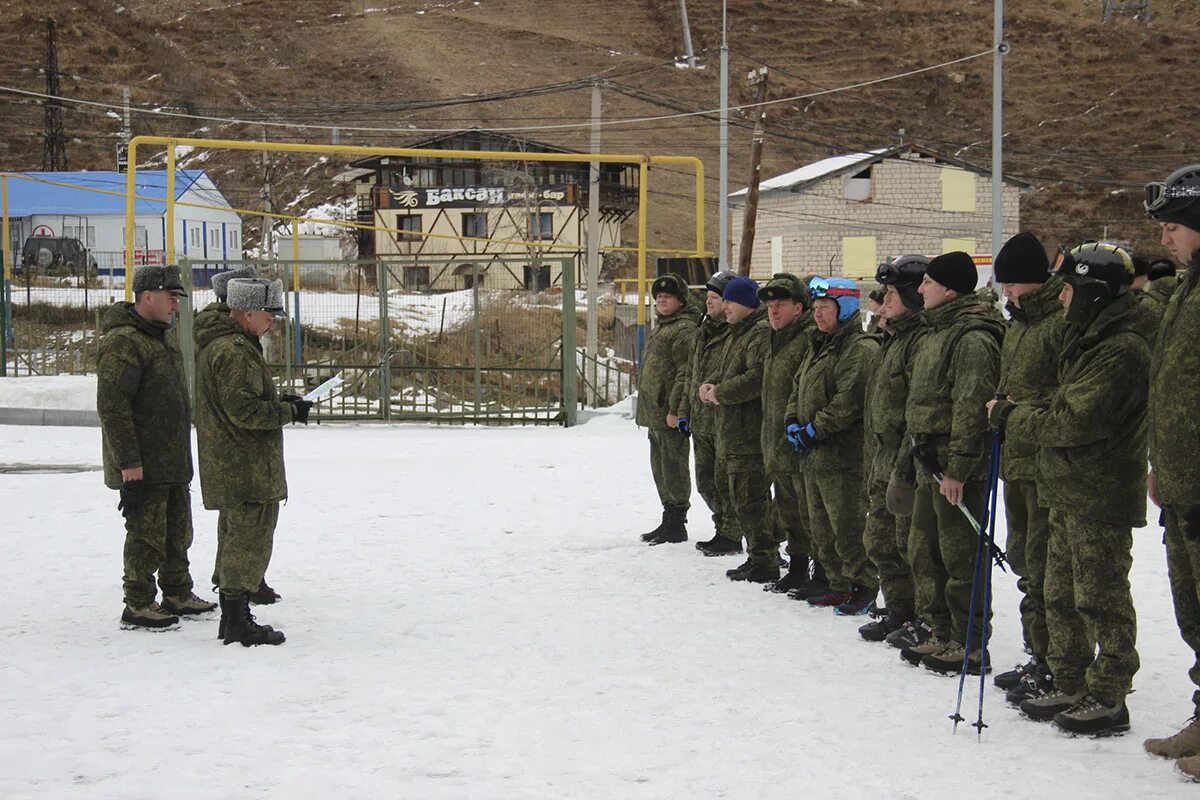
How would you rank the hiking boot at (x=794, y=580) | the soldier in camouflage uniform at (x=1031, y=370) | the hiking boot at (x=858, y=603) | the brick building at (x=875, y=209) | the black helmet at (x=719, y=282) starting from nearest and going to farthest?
the soldier in camouflage uniform at (x=1031, y=370)
the hiking boot at (x=858, y=603)
the hiking boot at (x=794, y=580)
the black helmet at (x=719, y=282)
the brick building at (x=875, y=209)

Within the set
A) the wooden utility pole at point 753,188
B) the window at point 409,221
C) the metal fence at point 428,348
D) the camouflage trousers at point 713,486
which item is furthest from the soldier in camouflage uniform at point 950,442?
the window at point 409,221

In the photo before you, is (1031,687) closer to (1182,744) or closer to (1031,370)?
(1182,744)

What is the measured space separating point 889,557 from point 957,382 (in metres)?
1.21

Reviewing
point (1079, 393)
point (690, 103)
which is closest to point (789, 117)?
point (690, 103)

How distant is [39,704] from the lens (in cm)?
579

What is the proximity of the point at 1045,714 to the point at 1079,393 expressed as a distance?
4.45ft

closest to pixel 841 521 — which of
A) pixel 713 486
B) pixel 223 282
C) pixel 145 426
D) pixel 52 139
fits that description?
pixel 713 486

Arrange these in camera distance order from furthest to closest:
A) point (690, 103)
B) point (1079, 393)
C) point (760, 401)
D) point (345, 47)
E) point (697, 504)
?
1. point (345, 47)
2. point (690, 103)
3. point (697, 504)
4. point (760, 401)
5. point (1079, 393)

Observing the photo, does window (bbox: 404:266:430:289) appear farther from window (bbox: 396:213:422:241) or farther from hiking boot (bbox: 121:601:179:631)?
window (bbox: 396:213:422:241)

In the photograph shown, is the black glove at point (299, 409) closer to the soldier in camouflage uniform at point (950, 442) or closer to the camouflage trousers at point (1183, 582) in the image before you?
the soldier in camouflage uniform at point (950, 442)

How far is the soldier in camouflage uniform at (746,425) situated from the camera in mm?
8438

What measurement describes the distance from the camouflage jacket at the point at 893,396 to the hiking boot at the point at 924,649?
0.83m

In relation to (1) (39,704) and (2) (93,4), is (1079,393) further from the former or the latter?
(2) (93,4)

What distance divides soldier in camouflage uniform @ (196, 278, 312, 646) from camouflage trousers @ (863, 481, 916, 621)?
2.98 meters
